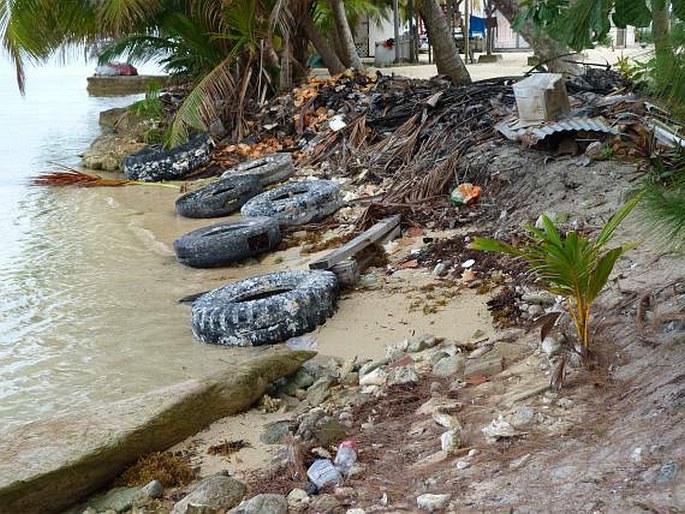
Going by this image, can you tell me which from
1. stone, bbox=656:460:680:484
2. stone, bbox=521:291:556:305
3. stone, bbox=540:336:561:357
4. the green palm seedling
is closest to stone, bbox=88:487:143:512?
the green palm seedling

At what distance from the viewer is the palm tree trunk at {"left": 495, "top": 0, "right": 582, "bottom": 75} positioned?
37.8 ft

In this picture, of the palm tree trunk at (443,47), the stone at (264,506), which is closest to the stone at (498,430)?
the stone at (264,506)

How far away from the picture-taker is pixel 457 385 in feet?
15.9

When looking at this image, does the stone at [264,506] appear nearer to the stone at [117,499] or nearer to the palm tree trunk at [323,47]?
the stone at [117,499]

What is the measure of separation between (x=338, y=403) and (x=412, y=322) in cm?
157

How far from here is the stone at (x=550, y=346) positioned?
4.71 metres

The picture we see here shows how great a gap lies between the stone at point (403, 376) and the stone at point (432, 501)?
63.5 inches

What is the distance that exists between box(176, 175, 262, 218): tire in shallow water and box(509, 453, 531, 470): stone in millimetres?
8571

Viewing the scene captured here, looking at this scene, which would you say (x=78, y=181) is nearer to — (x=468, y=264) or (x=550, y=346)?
(x=468, y=264)

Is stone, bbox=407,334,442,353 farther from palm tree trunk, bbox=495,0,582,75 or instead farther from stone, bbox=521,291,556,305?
palm tree trunk, bbox=495,0,582,75

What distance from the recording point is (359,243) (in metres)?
8.09

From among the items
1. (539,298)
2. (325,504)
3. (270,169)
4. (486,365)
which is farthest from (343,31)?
(325,504)

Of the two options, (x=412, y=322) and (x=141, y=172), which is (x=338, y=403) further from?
(x=141, y=172)

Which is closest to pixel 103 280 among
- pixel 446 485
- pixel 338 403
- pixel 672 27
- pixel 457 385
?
pixel 338 403
